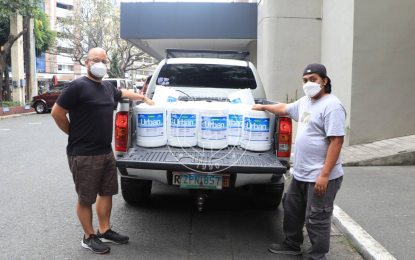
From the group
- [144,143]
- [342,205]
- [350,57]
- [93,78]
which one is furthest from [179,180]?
[350,57]

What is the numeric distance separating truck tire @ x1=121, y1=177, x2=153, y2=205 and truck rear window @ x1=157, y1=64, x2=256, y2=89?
1.77 meters

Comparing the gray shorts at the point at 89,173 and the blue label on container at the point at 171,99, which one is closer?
the gray shorts at the point at 89,173

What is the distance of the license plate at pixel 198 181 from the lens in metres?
4.05

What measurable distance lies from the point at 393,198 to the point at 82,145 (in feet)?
13.9

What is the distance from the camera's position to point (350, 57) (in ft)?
29.9

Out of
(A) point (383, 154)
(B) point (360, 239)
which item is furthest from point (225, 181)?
(A) point (383, 154)

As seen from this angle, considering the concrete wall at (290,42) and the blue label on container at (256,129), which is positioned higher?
the concrete wall at (290,42)

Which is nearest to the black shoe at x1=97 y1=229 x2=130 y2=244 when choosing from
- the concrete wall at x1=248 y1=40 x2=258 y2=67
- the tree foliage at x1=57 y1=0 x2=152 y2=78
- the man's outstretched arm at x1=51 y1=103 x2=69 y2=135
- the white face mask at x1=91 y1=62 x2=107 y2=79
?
the man's outstretched arm at x1=51 y1=103 x2=69 y2=135

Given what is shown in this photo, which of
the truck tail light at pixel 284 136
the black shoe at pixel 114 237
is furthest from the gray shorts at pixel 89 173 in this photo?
the truck tail light at pixel 284 136

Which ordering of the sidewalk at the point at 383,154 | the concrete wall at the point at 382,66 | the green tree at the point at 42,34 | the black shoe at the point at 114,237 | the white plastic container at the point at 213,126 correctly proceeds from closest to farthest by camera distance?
the black shoe at the point at 114,237 < the white plastic container at the point at 213,126 < the sidewalk at the point at 383,154 < the concrete wall at the point at 382,66 < the green tree at the point at 42,34

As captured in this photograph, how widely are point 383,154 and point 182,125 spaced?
523 cm

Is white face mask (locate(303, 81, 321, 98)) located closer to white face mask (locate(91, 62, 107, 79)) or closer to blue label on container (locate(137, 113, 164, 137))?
blue label on container (locate(137, 113, 164, 137))

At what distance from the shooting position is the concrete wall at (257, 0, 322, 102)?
11695 millimetres

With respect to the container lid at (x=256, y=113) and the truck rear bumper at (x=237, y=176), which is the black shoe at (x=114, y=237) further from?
the container lid at (x=256, y=113)
